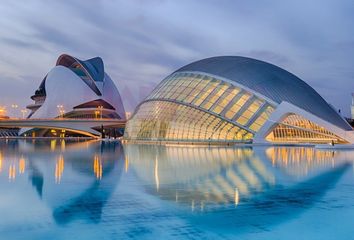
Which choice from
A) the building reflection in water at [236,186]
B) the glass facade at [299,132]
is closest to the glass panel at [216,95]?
the glass facade at [299,132]

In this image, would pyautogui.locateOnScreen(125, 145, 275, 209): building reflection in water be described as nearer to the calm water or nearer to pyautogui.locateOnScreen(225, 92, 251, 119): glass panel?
the calm water

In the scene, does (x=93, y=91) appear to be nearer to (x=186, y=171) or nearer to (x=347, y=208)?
(x=186, y=171)

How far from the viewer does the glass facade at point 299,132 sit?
4112cm

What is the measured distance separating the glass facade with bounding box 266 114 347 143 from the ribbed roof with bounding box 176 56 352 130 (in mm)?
1283

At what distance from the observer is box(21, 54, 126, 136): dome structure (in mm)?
94562

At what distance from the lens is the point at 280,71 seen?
47.9m

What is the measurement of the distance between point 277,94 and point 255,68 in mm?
5486

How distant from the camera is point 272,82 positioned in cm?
4372

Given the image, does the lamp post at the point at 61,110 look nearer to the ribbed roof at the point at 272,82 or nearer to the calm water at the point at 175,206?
the ribbed roof at the point at 272,82

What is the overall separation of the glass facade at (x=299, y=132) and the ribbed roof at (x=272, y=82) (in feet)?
4.21

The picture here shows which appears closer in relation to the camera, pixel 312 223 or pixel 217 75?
pixel 312 223

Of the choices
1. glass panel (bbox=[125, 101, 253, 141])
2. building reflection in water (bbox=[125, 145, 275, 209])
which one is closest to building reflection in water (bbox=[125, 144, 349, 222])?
building reflection in water (bbox=[125, 145, 275, 209])

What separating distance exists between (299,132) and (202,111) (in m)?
9.93

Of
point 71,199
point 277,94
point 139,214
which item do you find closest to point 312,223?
point 139,214
